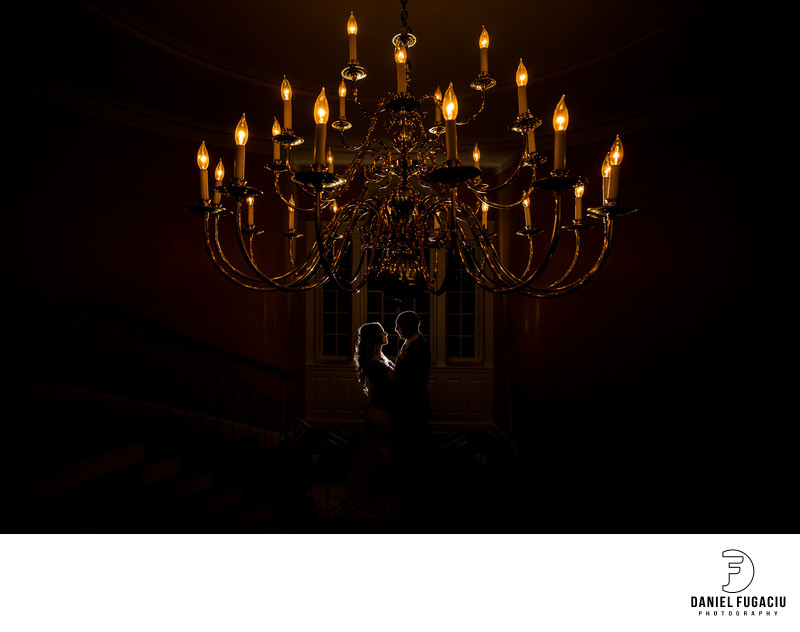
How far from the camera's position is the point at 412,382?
127 inches

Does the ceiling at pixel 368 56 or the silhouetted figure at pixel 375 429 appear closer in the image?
the ceiling at pixel 368 56

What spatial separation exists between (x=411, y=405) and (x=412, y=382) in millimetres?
190

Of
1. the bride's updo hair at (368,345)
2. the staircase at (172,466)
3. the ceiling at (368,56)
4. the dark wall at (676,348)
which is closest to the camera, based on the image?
the staircase at (172,466)

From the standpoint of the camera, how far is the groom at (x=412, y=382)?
323 cm

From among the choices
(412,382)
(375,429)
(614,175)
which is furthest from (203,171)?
(375,429)

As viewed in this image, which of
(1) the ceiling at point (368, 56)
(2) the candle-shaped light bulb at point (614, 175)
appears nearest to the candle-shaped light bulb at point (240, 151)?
(2) the candle-shaped light bulb at point (614, 175)

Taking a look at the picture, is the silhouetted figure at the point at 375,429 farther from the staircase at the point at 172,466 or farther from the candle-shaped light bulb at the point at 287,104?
the candle-shaped light bulb at the point at 287,104

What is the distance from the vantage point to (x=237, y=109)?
375 centimetres

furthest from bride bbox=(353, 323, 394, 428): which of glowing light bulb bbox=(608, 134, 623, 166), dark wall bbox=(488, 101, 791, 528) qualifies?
glowing light bulb bbox=(608, 134, 623, 166)

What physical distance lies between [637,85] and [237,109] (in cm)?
359

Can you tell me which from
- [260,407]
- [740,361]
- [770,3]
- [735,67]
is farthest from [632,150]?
[260,407]
